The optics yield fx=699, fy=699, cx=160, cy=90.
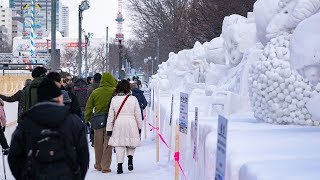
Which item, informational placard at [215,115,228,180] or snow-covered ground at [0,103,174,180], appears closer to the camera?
informational placard at [215,115,228,180]

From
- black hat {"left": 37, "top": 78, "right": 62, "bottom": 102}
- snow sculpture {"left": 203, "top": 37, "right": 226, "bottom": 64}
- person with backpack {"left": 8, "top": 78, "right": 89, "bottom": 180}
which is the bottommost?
person with backpack {"left": 8, "top": 78, "right": 89, "bottom": 180}

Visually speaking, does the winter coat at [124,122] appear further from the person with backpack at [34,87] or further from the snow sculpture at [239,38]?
the snow sculpture at [239,38]

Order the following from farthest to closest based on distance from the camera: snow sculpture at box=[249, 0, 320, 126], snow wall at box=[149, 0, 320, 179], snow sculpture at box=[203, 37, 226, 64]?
snow sculpture at box=[203, 37, 226, 64], snow sculpture at box=[249, 0, 320, 126], snow wall at box=[149, 0, 320, 179]

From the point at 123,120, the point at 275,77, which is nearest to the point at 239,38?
the point at 123,120

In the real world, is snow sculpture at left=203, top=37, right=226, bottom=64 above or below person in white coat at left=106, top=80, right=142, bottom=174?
above

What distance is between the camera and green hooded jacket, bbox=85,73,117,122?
41.3 feet

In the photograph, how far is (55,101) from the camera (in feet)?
Answer: 19.0

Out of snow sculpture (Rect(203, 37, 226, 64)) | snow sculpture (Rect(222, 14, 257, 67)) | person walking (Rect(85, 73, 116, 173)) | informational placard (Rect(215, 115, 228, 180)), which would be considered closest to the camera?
informational placard (Rect(215, 115, 228, 180))

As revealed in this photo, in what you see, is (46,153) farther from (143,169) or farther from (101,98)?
(143,169)

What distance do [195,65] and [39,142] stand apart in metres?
18.5

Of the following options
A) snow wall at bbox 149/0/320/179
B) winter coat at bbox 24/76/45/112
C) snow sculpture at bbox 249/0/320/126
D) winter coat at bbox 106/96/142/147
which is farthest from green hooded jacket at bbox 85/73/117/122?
snow sculpture at bbox 249/0/320/126

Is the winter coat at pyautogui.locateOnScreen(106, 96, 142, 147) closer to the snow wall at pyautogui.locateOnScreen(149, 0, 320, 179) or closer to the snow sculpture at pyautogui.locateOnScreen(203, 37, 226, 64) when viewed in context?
the snow wall at pyautogui.locateOnScreen(149, 0, 320, 179)

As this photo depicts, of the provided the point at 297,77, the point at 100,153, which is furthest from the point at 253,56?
the point at 100,153

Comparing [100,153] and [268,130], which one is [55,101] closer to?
[268,130]
